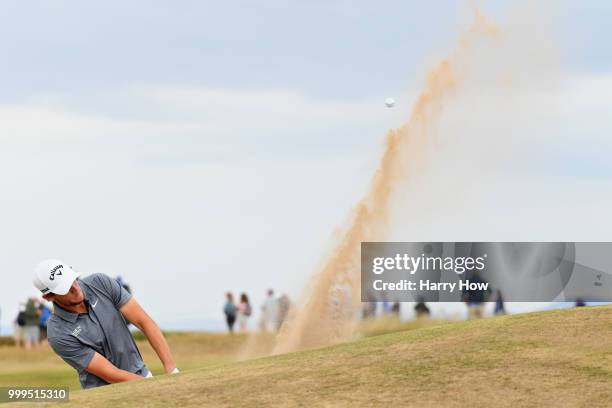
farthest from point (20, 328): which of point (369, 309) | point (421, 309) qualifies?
point (421, 309)

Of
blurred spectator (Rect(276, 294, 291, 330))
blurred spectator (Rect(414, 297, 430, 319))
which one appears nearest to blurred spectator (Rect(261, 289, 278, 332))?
blurred spectator (Rect(276, 294, 291, 330))

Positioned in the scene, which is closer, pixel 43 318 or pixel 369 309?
pixel 369 309

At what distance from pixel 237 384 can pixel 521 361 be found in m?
2.46

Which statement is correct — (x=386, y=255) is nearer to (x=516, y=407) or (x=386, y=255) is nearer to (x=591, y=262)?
(x=591, y=262)

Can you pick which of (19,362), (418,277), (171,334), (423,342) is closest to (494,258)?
(418,277)

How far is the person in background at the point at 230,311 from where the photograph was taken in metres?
38.5

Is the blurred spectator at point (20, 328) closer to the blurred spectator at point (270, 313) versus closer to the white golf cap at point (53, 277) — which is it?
the blurred spectator at point (270, 313)

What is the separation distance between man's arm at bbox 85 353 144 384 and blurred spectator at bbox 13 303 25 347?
29.4 m

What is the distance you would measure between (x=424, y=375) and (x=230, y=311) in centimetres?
3043

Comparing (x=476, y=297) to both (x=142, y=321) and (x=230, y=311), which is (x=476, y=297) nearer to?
(x=230, y=311)

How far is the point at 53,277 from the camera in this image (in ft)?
26.1

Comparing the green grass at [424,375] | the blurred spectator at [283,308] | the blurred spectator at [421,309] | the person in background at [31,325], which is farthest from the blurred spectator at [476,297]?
the green grass at [424,375]

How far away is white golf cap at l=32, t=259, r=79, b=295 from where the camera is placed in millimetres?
7910

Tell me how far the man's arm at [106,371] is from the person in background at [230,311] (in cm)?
2976
